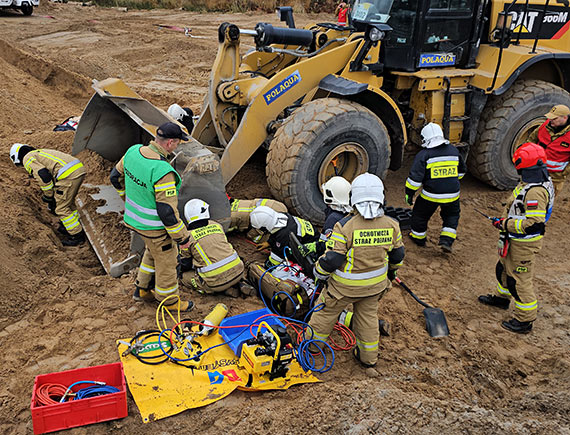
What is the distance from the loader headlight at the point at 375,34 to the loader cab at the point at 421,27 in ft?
1.43

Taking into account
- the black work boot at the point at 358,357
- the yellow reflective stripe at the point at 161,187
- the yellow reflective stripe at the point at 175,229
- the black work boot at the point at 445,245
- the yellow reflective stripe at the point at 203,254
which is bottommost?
the black work boot at the point at 445,245

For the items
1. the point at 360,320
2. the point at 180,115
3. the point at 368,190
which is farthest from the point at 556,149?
the point at 180,115

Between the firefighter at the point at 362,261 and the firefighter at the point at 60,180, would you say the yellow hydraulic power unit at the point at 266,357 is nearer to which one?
the firefighter at the point at 362,261

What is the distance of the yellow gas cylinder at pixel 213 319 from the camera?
4469 mm

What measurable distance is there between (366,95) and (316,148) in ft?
4.40

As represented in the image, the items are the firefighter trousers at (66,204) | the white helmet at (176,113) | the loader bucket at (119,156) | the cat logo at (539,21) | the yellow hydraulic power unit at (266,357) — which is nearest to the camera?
the yellow hydraulic power unit at (266,357)

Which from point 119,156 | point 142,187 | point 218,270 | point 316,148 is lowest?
point 218,270

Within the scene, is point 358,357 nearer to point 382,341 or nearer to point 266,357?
point 382,341

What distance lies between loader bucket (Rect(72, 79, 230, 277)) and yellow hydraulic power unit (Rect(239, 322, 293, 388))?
1.92 meters

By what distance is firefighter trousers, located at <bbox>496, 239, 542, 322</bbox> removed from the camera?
503 cm

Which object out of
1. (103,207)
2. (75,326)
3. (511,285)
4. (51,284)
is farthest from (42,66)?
(511,285)

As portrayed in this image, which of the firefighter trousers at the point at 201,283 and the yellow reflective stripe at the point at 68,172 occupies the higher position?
the yellow reflective stripe at the point at 68,172

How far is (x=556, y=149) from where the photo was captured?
6367mm

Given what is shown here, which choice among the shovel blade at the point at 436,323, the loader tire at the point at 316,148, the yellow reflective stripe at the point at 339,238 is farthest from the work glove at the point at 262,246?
the yellow reflective stripe at the point at 339,238
